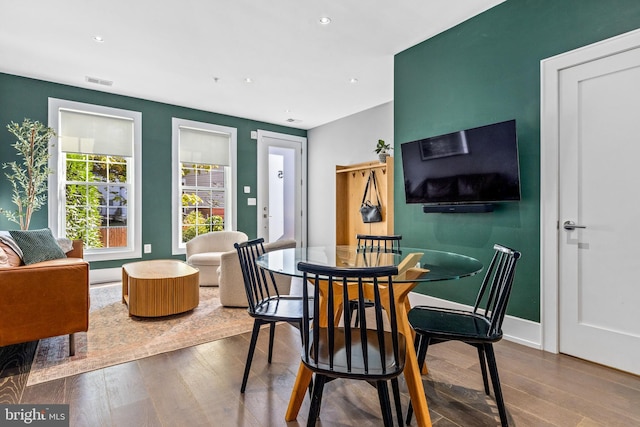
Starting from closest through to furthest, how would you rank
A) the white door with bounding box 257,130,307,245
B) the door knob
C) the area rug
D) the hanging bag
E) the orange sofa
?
1. the orange sofa
2. the area rug
3. the door knob
4. the hanging bag
5. the white door with bounding box 257,130,307,245

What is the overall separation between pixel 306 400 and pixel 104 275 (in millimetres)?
4080

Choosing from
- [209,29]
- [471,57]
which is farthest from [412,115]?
[209,29]

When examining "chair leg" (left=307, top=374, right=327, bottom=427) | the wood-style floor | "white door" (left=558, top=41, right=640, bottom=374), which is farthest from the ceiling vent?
"white door" (left=558, top=41, right=640, bottom=374)

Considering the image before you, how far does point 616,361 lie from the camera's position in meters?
2.22

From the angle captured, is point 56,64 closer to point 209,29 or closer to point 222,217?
point 209,29

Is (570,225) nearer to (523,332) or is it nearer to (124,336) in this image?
(523,332)

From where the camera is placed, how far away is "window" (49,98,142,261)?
4.45m

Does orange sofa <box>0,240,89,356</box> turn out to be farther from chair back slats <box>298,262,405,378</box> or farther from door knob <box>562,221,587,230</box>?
door knob <box>562,221,587,230</box>

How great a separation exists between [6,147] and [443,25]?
5.03 m

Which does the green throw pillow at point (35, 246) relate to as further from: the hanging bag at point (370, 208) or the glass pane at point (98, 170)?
the hanging bag at point (370, 208)

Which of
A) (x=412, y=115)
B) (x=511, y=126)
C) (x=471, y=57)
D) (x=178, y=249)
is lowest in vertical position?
(x=178, y=249)

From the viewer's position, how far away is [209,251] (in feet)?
16.2

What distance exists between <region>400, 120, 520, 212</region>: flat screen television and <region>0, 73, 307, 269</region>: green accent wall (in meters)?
3.39

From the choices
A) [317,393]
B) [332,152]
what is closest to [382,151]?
[332,152]
